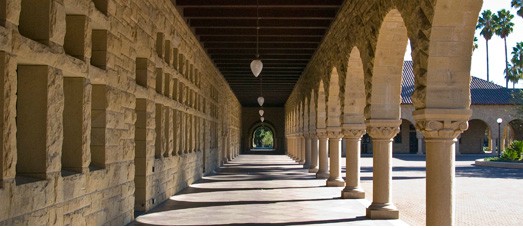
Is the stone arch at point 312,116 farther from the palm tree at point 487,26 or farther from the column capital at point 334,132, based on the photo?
the palm tree at point 487,26

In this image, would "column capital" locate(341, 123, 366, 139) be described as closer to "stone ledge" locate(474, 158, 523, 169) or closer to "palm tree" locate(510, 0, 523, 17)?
"stone ledge" locate(474, 158, 523, 169)

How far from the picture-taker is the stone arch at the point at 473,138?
56406mm

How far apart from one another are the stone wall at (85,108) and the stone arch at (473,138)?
46.0 metres

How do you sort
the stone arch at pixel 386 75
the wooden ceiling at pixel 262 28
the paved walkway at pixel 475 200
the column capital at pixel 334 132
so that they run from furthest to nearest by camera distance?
the column capital at pixel 334 132, the wooden ceiling at pixel 262 28, the paved walkway at pixel 475 200, the stone arch at pixel 386 75

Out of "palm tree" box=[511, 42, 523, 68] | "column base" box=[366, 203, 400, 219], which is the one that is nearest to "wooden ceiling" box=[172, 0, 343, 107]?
"column base" box=[366, 203, 400, 219]

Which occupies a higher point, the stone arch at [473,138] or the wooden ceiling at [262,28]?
the wooden ceiling at [262,28]

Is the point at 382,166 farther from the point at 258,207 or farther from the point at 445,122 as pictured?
the point at 445,122

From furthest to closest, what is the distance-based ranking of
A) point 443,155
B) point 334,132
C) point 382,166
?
point 334,132, point 382,166, point 443,155

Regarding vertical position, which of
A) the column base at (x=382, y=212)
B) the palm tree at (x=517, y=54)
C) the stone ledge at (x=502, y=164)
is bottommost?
the column base at (x=382, y=212)

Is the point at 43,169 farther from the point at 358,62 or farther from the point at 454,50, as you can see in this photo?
the point at 358,62

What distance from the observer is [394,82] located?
11867 mm

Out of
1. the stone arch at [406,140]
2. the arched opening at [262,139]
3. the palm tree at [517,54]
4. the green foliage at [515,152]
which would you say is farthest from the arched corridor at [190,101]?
the arched opening at [262,139]

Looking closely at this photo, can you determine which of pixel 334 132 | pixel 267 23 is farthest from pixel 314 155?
pixel 267 23

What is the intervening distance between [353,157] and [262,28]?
16.5ft
